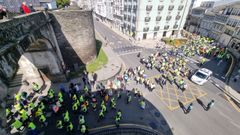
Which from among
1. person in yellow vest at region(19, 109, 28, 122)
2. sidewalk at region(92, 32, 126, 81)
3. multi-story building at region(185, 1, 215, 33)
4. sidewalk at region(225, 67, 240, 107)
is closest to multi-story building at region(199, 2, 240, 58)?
multi-story building at region(185, 1, 215, 33)

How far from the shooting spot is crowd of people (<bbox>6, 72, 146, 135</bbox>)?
11695 millimetres

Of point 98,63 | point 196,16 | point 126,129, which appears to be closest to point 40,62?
point 98,63

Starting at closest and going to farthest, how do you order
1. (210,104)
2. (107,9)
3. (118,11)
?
(210,104) < (118,11) < (107,9)

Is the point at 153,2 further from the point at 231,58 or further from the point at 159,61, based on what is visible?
the point at 231,58

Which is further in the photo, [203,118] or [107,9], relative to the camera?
[107,9]

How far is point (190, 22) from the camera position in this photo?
170ft

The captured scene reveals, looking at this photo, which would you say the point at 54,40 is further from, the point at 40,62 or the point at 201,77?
the point at 201,77

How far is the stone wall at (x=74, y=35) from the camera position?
703 inches

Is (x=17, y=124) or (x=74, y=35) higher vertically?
(x=74, y=35)

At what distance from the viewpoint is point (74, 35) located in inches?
784

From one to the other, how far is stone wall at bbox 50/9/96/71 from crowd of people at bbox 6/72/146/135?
6041mm

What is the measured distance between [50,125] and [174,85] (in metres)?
18.0

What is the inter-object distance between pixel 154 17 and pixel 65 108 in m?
36.2

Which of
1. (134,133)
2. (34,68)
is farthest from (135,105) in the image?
(34,68)
